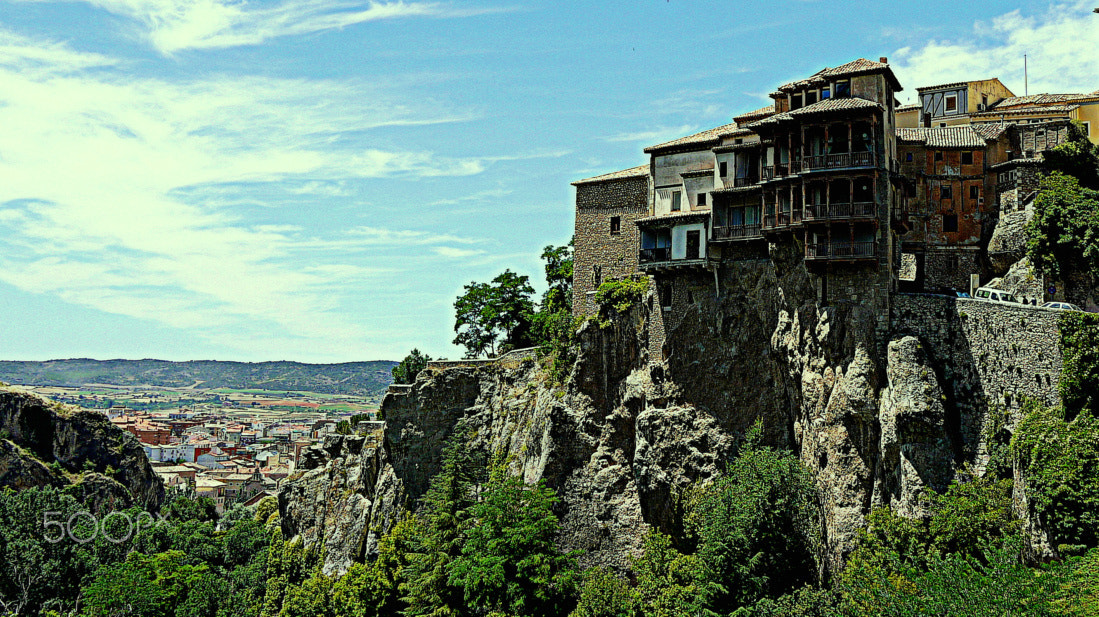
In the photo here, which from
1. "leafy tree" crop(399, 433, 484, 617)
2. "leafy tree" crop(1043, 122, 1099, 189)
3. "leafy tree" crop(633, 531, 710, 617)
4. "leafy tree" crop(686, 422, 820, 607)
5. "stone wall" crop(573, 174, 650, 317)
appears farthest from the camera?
"stone wall" crop(573, 174, 650, 317)

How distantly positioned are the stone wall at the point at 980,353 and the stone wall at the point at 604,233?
2015cm

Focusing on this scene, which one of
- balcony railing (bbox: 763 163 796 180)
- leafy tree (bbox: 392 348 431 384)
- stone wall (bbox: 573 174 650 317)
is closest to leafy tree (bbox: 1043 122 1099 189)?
balcony railing (bbox: 763 163 796 180)

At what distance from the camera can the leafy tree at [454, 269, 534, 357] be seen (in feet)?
276

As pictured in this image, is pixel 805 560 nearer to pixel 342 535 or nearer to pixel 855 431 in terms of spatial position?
pixel 855 431

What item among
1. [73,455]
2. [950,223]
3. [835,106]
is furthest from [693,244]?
[73,455]

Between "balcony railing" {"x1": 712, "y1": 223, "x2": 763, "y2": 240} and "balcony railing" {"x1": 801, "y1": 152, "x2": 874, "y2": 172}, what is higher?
"balcony railing" {"x1": 801, "y1": 152, "x2": 874, "y2": 172}

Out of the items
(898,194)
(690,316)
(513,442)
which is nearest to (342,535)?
(513,442)

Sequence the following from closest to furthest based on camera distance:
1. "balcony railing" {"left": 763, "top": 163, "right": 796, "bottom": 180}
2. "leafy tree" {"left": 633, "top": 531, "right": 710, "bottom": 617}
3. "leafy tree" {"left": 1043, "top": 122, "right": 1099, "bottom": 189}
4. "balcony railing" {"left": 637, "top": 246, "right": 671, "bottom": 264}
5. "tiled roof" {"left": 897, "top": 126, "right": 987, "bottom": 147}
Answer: "leafy tree" {"left": 633, "top": 531, "right": 710, "bottom": 617}
"balcony railing" {"left": 763, "top": 163, "right": 796, "bottom": 180}
"leafy tree" {"left": 1043, "top": 122, "right": 1099, "bottom": 189}
"balcony railing" {"left": 637, "top": 246, "right": 671, "bottom": 264}
"tiled roof" {"left": 897, "top": 126, "right": 987, "bottom": 147}

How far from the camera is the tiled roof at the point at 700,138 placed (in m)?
61.6

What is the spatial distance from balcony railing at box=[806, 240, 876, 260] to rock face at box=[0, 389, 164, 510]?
370 ft

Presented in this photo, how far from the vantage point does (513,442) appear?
70375 mm

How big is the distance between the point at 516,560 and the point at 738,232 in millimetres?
22886

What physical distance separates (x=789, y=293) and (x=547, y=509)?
19.1 meters

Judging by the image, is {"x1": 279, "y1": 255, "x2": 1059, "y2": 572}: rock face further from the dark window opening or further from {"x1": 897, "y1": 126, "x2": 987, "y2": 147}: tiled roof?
{"x1": 897, "y1": 126, "x2": 987, "y2": 147}: tiled roof
